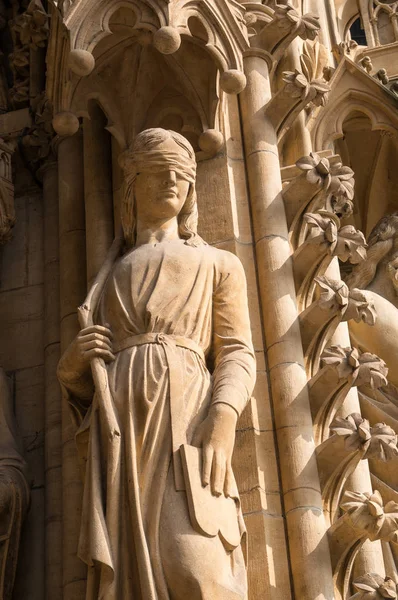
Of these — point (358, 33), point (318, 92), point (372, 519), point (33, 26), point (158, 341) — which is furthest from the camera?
point (358, 33)

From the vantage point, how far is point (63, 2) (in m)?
8.02

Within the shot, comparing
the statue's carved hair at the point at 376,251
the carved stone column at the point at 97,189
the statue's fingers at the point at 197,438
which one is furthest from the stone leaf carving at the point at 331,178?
the statue's fingers at the point at 197,438

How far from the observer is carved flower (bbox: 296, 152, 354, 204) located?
Result: 7895 mm

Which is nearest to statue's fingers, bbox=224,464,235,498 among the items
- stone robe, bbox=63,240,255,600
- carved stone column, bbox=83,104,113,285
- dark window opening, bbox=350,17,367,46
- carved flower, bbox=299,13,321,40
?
stone robe, bbox=63,240,255,600

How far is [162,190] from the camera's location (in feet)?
24.5

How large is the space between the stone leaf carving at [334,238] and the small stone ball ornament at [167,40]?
1.06 m

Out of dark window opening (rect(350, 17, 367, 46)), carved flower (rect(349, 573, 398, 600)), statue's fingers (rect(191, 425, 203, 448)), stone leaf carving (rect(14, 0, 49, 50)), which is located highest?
dark window opening (rect(350, 17, 367, 46))

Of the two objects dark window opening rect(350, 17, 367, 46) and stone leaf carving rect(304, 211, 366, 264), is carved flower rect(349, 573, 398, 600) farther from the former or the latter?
dark window opening rect(350, 17, 367, 46)

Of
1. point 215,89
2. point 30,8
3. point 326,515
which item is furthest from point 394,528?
point 30,8

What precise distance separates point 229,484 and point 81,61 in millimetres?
2368

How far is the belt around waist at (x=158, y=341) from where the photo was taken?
7.06 metres

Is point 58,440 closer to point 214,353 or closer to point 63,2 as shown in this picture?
point 214,353

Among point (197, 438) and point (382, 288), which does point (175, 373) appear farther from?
point (382, 288)

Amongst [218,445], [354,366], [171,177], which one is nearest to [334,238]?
[354,366]
